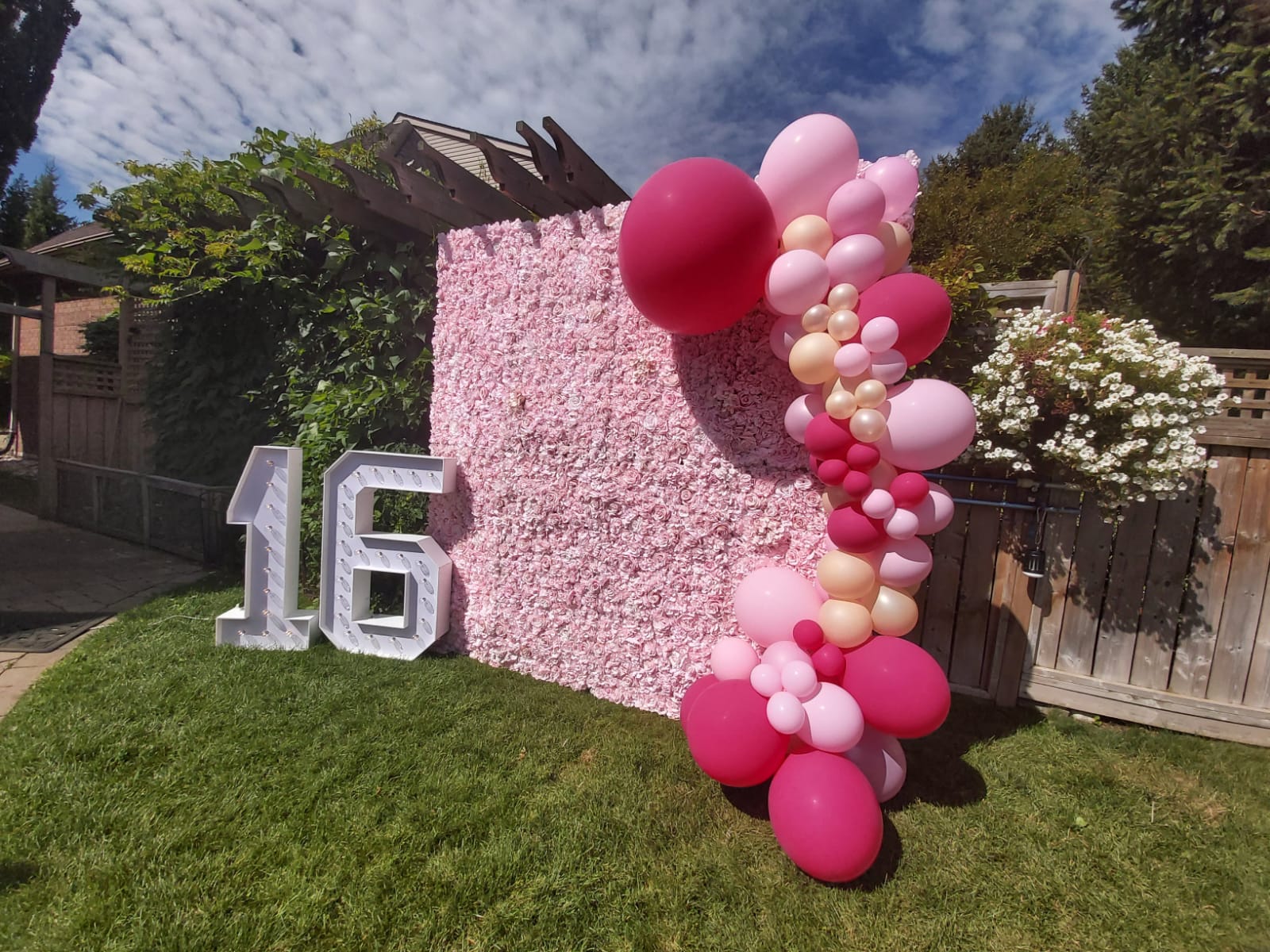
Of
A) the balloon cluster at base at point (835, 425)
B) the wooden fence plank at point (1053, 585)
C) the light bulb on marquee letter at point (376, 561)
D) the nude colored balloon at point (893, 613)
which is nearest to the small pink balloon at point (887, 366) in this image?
the balloon cluster at base at point (835, 425)

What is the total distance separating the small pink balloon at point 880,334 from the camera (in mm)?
2160

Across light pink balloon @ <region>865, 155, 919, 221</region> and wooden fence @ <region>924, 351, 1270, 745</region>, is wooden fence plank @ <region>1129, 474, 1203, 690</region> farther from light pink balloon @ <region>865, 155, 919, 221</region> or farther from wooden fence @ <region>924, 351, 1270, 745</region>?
light pink balloon @ <region>865, 155, 919, 221</region>

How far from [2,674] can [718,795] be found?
4168 mm

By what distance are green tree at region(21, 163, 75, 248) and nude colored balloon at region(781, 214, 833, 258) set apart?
25860 millimetres

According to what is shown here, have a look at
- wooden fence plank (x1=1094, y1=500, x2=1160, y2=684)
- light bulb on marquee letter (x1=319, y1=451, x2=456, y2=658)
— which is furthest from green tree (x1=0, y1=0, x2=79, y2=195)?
wooden fence plank (x1=1094, y1=500, x2=1160, y2=684)

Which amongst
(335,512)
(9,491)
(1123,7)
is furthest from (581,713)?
(1123,7)

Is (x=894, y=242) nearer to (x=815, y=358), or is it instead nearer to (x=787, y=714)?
(x=815, y=358)

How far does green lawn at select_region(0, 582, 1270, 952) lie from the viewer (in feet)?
5.79

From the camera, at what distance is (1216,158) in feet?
19.2

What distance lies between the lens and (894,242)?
2.41 m

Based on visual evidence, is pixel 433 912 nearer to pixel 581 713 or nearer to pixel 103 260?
pixel 581 713

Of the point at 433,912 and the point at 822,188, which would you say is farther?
the point at 822,188

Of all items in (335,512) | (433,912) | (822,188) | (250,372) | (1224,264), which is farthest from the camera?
(1224,264)

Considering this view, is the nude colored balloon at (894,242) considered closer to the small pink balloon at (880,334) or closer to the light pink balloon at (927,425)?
the small pink balloon at (880,334)
